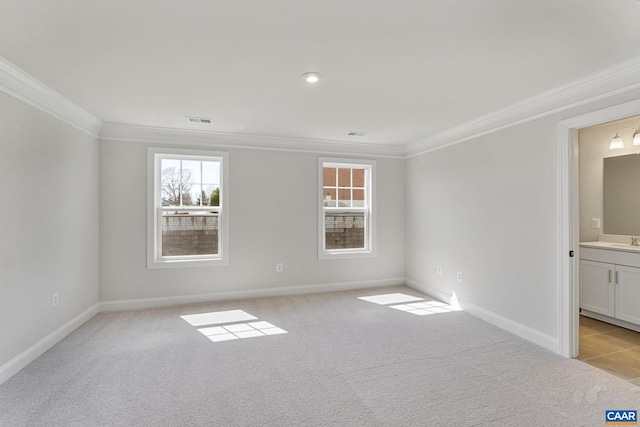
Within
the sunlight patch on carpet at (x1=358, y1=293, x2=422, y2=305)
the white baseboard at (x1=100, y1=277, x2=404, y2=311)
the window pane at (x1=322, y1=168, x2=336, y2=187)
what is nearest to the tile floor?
the sunlight patch on carpet at (x1=358, y1=293, x2=422, y2=305)

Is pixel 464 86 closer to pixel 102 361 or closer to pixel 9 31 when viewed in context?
pixel 9 31

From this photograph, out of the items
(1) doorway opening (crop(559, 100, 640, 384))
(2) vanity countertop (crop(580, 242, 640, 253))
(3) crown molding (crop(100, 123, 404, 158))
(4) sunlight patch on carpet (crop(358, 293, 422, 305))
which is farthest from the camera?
(4) sunlight patch on carpet (crop(358, 293, 422, 305))

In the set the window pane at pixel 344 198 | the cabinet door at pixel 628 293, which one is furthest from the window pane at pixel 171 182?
the cabinet door at pixel 628 293

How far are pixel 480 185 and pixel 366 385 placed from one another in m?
2.68

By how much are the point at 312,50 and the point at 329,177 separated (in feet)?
10.2

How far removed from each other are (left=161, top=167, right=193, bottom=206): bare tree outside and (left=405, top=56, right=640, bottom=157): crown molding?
365 centimetres

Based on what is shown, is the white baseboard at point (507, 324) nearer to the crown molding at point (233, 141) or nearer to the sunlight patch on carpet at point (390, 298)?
the sunlight patch on carpet at point (390, 298)

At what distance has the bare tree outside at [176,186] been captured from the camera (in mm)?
4410

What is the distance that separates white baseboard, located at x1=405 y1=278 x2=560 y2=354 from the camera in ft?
9.77

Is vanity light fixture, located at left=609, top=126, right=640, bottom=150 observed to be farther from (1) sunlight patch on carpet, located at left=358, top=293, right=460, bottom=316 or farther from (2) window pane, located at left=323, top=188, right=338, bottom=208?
(2) window pane, located at left=323, top=188, right=338, bottom=208

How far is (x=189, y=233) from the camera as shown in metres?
4.50

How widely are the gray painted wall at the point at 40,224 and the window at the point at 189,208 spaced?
79 centimetres

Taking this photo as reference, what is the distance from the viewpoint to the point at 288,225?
15.8 ft

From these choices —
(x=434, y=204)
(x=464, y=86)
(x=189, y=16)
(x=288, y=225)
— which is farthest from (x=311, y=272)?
(x=189, y=16)
